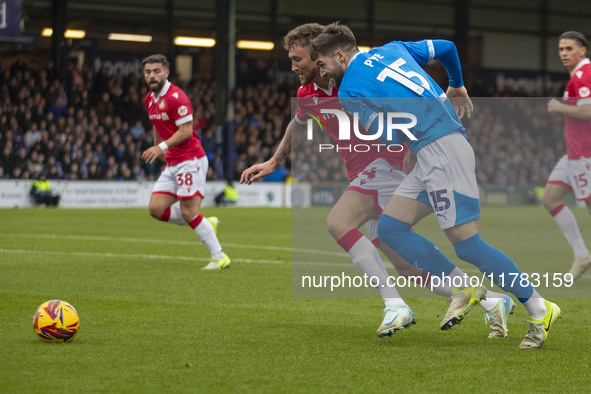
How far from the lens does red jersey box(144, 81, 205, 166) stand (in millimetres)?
10148

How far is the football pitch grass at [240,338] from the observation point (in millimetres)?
4457

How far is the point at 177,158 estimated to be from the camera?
34.2 ft

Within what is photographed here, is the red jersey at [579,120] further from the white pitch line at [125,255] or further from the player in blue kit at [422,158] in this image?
the player in blue kit at [422,158]

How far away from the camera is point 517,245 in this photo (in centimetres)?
1382

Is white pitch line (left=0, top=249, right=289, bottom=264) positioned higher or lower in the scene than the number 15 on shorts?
lower

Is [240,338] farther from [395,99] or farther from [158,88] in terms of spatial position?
[158,88]

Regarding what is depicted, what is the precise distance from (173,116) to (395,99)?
5.13 metres

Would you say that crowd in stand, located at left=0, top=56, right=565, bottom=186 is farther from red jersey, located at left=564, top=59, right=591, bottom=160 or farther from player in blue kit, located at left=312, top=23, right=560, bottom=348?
player in blue kit, located at left=312, top=23, right=560, bottom=348

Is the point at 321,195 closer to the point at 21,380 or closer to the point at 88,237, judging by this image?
the point at 88,237

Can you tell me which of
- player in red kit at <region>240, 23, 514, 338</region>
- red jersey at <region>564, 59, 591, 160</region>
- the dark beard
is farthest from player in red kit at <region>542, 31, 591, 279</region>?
the dark beard

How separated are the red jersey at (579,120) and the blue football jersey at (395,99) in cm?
419

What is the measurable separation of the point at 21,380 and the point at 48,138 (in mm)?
22117

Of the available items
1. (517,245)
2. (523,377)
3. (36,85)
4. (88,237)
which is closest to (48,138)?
(36,85)

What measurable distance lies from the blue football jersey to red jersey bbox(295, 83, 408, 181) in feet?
2.57
